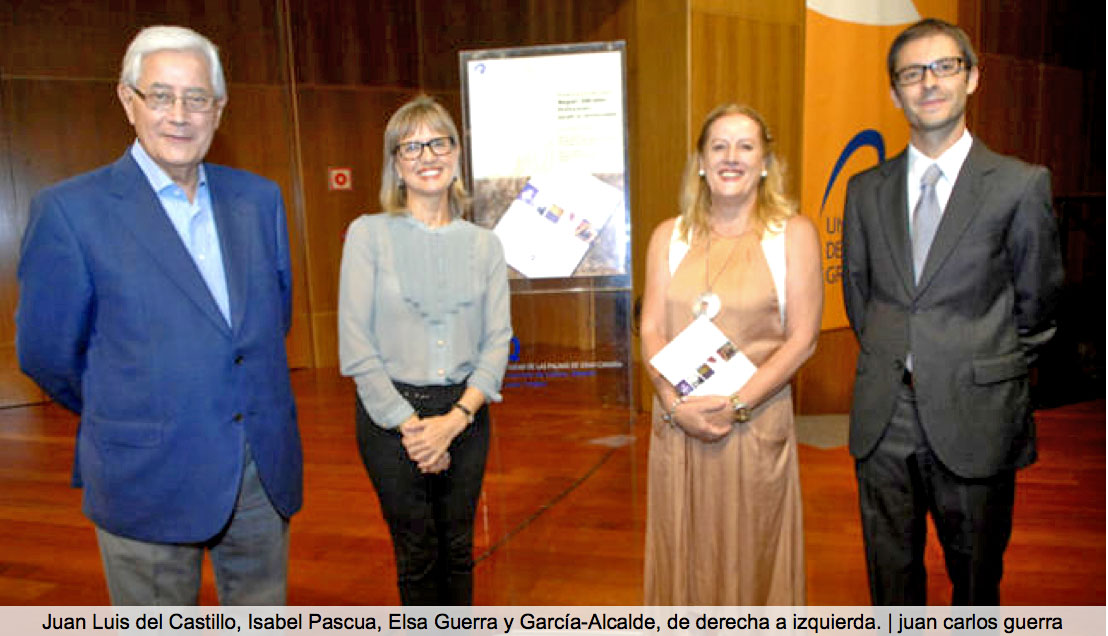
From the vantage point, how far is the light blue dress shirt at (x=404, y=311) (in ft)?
6.18

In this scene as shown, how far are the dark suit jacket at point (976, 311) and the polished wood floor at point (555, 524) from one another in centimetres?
121

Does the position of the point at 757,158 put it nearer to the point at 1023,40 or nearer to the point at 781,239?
the point at 781,239

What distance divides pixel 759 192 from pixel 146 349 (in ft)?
5.32

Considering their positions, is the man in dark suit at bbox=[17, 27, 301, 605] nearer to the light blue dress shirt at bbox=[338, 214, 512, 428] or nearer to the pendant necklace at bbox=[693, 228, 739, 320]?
the light blue dress shirt at bbox=[338, 214, 512, 428]

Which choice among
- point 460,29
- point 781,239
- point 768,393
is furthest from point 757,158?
point 460,29

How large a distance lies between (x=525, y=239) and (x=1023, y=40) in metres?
4.90

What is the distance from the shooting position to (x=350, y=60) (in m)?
7.43

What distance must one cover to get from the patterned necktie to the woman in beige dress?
26cm

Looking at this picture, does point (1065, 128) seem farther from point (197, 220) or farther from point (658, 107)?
point (197, 220)

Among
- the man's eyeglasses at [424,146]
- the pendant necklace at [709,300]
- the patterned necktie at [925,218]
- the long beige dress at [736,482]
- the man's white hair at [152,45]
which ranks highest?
the man's white hair at [152,45]

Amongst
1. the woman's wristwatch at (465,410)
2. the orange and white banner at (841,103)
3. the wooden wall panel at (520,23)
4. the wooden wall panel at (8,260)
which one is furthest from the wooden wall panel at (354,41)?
the woman's wristwatch at (465,410)

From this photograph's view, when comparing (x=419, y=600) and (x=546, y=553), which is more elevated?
(x=419, y=600)

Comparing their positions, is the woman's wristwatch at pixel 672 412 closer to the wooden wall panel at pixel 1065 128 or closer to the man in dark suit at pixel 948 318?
the man in dark suit at pixel 948 318

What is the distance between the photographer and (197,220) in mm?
1599
